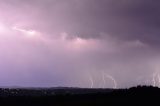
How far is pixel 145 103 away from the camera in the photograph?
153 meters

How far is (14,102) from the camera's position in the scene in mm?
177250

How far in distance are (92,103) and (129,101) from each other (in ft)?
56.6

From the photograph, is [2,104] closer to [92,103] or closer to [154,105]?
[92,103]

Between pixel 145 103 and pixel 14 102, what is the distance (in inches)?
2396

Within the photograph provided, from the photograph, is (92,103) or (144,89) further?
(144,89)

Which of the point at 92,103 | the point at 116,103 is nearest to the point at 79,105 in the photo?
the point at 92,103

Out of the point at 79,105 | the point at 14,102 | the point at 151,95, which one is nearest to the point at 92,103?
the point at 79,105

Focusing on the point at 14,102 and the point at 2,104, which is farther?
the point at 14,102

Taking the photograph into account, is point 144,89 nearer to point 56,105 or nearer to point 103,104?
point 103,104

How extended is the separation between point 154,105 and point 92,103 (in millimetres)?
27592

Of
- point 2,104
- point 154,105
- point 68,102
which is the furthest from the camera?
point 68,102

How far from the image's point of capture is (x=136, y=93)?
175 meters

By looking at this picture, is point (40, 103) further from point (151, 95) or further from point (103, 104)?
point (151, 95)

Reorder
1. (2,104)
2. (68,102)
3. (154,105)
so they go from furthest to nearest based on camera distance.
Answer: (68,102)
(2,104)
(154,105)
